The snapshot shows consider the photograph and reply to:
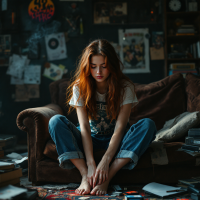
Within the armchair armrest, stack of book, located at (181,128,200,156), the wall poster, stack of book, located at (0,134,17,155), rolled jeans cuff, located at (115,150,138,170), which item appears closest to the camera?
rolled jeans cuff, located at (115,150,138,170)

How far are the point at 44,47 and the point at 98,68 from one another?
5.56ft

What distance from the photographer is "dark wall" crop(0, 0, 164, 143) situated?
9.51 ft

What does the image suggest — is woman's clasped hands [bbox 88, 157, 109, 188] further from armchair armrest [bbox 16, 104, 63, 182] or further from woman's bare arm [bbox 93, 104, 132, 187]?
armchair armrest [bbox 16, 104, 63, 182]

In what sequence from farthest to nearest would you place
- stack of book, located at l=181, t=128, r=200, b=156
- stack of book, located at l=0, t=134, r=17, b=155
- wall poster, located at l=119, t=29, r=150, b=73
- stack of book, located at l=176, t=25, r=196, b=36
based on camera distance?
wall poster, located at l=119, t=29, r=150, b=73
stack of book, located at l=176, t=25, r=196, b=36
stack of book, located at l=0, t=134, r=17, b=155
stack of book, located at l=181, t=128, r=200, b=156

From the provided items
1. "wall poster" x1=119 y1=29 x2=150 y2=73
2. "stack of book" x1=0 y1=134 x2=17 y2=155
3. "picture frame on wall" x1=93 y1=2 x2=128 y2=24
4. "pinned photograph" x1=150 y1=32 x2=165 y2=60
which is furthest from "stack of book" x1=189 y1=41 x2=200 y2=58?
"stack of book" x1=0 y1=134 x2=17 y2=155

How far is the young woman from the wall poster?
1358mm

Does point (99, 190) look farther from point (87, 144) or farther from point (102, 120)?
point (102, 120)

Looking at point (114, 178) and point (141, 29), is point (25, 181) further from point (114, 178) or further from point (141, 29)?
point (141, 29)

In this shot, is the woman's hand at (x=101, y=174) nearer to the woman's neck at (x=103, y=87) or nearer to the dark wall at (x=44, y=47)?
the woman's neck at (x=103, y=87)

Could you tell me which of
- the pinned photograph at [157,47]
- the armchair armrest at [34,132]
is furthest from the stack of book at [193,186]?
the pinned photograph at [157,47]

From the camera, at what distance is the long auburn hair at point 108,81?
1500 millimetres

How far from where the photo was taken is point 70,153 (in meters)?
1.35

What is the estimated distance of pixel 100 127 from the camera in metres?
1.59

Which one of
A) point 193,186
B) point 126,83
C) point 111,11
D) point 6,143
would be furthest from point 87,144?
point 111,11
